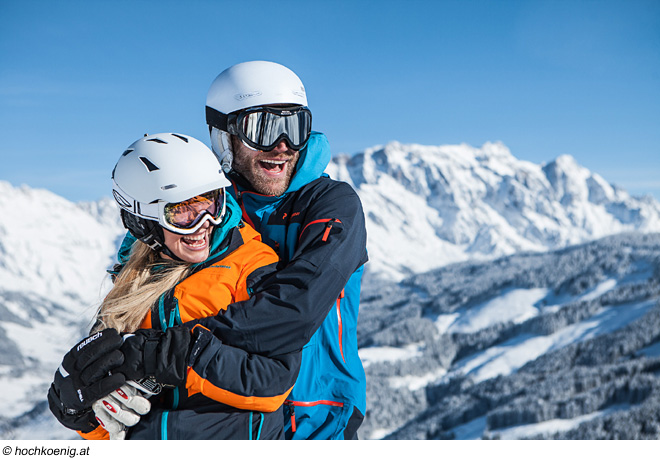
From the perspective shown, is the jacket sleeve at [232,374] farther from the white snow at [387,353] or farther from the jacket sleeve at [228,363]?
the white snow at [387,353]

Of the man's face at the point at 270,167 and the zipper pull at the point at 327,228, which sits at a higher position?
the man's face at the point at 270,167

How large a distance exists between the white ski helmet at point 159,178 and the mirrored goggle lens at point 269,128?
58cm

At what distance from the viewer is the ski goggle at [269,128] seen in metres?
4.91

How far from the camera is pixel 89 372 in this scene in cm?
367

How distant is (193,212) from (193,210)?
0.06 ft

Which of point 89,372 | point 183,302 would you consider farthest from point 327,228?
point 89,372

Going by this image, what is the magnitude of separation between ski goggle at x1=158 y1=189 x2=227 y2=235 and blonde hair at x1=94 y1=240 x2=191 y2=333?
27 cm

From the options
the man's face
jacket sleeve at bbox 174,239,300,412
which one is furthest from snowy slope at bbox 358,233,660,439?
jacket sleeve at bbox 174,239,300,412

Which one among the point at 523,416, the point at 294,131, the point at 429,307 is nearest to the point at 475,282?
the point at 429,307

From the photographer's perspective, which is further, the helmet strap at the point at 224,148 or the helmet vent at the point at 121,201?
the helmet strap at the point at 224,148

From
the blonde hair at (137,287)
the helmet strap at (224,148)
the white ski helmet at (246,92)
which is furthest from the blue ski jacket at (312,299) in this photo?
the blonde hair at (137,287)

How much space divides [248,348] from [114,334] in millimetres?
874

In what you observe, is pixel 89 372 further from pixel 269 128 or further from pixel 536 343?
pixel 536 343

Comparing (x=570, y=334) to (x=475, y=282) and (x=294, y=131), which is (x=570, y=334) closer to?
(x=475, y=282)
